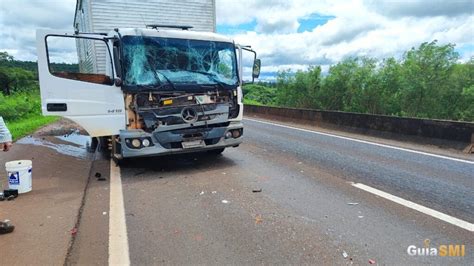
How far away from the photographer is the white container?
5398 mm

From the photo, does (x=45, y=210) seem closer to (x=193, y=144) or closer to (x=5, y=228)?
(x=5, y=228)

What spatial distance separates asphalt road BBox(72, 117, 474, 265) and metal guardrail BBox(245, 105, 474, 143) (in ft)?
5.25

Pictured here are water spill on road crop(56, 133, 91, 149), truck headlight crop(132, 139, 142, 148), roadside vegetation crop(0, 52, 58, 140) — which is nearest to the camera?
truck headlight crop(132, 139, 142, 148)

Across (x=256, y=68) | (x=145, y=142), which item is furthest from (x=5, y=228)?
(x=256, y=68)

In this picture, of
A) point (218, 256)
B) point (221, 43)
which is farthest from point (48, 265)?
point (221, 43)

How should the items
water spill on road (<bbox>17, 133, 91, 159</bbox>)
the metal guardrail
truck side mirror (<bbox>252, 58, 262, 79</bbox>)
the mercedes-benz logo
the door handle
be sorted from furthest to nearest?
water spill on road (<bbox>17, 133, 91, 159</bbox>)
the metal guardrail
truck side mirror (<bbox>252, 58, 262, 79</bbox>)
the mercedes-benz logo
the door handle

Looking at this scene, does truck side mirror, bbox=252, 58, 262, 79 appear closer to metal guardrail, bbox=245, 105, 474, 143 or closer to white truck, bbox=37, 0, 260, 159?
white truck, bbox=37, 0, 260, 159

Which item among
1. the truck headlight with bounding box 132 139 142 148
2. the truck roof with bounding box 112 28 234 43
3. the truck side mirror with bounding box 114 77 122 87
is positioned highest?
the truck roof with bounding box 112 28 234 43

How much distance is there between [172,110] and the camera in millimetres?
6629

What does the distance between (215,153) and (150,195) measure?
3.30 metres

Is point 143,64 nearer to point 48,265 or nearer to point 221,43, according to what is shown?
point 221,43

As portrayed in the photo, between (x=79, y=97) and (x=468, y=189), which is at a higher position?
(x=79, y=97)

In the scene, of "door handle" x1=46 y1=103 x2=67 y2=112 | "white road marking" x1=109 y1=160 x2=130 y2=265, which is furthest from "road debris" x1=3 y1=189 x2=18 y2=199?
"door handle" x1=46 y1=103 x2=67 y2=112

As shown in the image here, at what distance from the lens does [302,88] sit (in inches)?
1244
